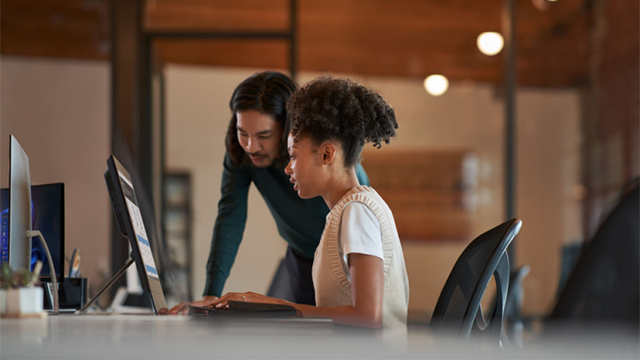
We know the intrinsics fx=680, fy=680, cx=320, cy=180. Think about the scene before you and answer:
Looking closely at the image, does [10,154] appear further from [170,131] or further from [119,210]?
[170,131]

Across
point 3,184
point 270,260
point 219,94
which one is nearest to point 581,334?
point 3,184

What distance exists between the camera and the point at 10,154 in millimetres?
1413

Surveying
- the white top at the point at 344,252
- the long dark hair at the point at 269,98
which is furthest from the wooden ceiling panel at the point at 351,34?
the white top at the point at 344,252

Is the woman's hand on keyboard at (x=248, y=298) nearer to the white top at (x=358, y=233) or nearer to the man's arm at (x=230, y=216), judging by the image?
the white top at (x=358, y=233)

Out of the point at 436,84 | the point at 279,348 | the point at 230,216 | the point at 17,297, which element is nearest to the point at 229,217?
the point at 230,216

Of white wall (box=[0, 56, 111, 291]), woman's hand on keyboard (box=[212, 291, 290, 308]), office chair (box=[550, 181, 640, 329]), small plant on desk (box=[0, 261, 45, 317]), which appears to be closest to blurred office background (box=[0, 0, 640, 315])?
white wall (box=[0, 56, 111, 291])

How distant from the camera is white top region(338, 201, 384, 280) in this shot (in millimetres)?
1237

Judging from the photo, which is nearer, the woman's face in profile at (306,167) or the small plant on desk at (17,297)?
the small plant on desk at (17,297)

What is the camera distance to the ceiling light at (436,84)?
479 centimetres

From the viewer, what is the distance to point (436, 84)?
15.7 ft

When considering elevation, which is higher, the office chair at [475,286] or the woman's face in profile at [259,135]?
the woman's face in profile at [259,135]

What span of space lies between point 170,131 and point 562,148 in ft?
9.10

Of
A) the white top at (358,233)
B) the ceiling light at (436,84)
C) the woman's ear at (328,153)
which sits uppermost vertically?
the ceiling light at (436,84)

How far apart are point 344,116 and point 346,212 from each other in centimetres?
25
